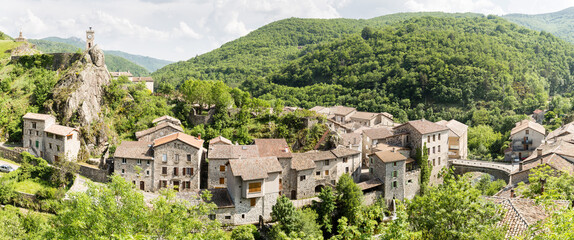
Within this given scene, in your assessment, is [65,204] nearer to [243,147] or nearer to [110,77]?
[243,147]

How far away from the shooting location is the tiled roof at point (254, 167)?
4175cm

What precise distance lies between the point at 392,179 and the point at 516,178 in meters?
14.5

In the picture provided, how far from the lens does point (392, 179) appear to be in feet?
166

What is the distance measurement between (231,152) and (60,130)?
857 inches

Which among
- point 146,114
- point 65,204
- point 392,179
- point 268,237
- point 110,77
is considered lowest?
point 268,237

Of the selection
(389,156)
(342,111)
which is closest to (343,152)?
(389,156)

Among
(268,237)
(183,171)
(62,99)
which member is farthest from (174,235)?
(62,99)

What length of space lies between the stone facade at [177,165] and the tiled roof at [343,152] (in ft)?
57.6

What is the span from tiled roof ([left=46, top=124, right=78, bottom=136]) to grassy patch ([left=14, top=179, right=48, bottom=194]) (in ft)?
20.5

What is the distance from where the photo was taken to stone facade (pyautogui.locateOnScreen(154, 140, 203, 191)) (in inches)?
1811

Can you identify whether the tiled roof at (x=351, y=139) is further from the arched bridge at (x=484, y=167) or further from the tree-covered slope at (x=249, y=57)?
the tree-covered slope at (x=249, y=57)

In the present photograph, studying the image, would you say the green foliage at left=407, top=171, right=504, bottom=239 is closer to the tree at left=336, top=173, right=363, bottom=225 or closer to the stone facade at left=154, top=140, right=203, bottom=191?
the tree at left=336, top=173, right=363, bottom=225

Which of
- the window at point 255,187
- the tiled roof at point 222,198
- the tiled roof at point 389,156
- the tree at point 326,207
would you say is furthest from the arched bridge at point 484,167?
the tiled roof at point 222,198

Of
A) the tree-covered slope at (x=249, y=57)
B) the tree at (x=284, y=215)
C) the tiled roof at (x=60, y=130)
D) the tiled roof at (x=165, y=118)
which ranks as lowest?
the tree at (x=284, y=215)
